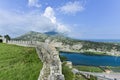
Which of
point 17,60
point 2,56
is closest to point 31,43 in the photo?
point 2,56

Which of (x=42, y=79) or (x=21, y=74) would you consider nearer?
(x=42, y=79)

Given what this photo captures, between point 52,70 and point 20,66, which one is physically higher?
point 52,70

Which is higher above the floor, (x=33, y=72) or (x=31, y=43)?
(x=31, y=43)

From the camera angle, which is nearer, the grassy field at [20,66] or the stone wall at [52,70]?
the stone wall at [52,70]

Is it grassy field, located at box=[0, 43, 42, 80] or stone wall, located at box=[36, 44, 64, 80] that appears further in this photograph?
grassy field, located at box=[0, 43, 42, 80]

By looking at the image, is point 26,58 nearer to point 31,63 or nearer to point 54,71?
point 31,63

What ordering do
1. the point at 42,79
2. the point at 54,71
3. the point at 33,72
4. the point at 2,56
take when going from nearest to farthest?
the point at 54,71 → the point at 42,79 → the point at 33,72 → the point at 2,56

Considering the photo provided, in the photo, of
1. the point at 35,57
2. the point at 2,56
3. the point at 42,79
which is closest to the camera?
the point at 42,79

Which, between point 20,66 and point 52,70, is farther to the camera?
point 20,66
